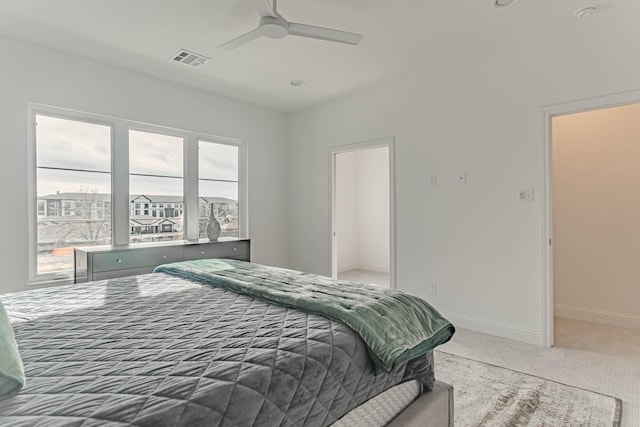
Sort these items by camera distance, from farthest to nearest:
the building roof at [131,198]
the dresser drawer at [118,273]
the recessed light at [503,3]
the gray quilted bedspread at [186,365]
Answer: the building roof at [131,198], the dresser drawer at [118,273], the recessed light at [503,3], the gray quilted bedspread at [186,365]

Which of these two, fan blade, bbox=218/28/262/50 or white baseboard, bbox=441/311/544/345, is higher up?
fan blade, bbox=218/28/262/50

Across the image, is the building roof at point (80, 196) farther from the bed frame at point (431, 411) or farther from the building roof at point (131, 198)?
the bed frame at point (431, 411)

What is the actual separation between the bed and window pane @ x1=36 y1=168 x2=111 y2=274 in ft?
5.26

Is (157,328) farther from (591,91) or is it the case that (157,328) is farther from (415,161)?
(591,91)

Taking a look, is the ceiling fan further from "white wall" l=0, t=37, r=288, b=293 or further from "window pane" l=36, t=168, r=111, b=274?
"window pane" l=36, t=168, r=111, b=274

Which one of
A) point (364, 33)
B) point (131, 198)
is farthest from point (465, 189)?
point (131, 198)

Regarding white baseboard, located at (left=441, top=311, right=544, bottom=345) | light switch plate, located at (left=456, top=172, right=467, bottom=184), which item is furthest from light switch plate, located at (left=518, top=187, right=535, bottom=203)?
white baseboard, located at (left=441, top=311, right=544, bottom=345)

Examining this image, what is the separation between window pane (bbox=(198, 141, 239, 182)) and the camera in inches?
175

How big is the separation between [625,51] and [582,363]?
2.43m

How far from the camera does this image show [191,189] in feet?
14.1

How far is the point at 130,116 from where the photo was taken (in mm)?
3703

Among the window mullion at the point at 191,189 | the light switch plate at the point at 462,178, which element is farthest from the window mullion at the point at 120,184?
the light switch plate at the point at 462,178

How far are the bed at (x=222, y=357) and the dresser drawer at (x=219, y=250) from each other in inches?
67.4

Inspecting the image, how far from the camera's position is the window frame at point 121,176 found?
3.15 meters
